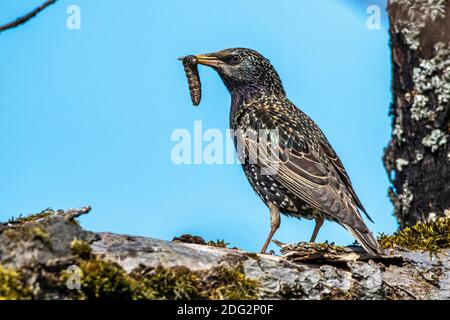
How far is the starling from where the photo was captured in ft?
21.6

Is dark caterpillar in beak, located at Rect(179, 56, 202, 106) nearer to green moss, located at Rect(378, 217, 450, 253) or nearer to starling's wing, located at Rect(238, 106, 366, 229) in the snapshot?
starling's wing, located at Rect(238, 106, 366, 229)

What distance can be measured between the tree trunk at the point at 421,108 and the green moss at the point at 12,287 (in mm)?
4777

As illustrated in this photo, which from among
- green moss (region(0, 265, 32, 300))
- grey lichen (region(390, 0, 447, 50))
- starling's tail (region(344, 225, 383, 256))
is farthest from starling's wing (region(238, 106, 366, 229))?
green moss (region(0, 265, 32, 300))

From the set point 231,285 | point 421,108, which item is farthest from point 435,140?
point 231,285

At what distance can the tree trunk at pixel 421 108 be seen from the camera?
772 centimetres

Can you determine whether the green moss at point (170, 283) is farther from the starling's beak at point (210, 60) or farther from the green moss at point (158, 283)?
the starling's beak at point (210, 60)

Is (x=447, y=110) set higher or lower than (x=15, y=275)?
higher

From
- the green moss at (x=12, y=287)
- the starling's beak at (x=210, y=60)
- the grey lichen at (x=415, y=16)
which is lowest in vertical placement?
the green moss at (x=12, y=287)

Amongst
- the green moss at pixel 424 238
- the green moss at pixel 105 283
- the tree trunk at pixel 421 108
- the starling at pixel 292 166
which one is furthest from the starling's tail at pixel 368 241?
the tree trunk at pixel 421 108

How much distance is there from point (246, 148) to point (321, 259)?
255 cm

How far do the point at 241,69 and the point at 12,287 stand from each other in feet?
16.6

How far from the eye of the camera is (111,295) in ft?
13.5
